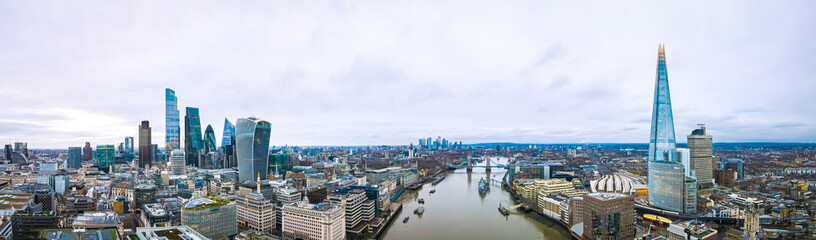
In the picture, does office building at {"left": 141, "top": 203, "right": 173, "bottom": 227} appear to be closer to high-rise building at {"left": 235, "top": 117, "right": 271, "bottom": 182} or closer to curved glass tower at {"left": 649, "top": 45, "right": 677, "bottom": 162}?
high-rise building at {"left": 235, "top": 117, "right": 271, "bottom": 182}

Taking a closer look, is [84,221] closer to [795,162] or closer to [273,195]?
[273,195]

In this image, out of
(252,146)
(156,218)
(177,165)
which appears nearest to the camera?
(156,218)

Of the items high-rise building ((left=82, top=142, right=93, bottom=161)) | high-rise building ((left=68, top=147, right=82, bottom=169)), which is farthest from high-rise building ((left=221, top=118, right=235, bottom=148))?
high-rise building ((left=82, top=142, right=93, bottom=161))

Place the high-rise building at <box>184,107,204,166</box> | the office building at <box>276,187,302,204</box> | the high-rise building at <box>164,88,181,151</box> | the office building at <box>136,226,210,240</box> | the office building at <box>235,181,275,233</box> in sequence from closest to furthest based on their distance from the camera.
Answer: the office building at <box>136,226,210,240</box>
the office building at <box>235,181,275,233</box>
the office building at <box>276,187,302,204</box>
the high-rise building at <box>184,107,204,166</box>
the high-rise building at <box>164,88,181,151</box>

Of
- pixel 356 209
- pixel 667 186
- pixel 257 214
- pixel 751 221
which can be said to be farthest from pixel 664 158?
pixel 257 214

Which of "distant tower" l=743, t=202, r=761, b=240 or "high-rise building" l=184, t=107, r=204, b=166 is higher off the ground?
"high-rise building" l=184, t=107, r=204, b=166

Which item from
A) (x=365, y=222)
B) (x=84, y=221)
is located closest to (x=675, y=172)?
(x=365, y=222)

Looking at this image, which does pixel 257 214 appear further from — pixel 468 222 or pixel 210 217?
pixel 468 222

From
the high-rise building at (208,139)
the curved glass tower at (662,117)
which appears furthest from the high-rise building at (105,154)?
the curved glass tower at (662,117)
